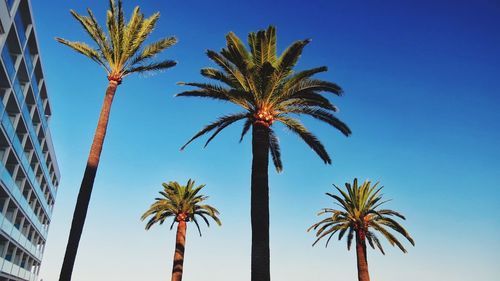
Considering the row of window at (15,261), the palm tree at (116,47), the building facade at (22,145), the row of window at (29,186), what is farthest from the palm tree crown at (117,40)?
the row of window at (15,261)

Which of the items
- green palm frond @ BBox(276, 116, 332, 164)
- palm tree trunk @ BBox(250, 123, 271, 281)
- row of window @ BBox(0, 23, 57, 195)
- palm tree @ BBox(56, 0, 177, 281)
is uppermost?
row of window @ BBox(0, 23, 57, 195)

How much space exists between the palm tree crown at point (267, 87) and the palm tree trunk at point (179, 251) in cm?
1926

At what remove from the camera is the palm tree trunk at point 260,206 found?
12.5m

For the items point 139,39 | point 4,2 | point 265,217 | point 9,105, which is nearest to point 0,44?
point 4,2

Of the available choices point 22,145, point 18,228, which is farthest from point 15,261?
point 22,145

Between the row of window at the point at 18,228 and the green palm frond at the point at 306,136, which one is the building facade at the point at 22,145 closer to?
the row of window at the point at 18,228

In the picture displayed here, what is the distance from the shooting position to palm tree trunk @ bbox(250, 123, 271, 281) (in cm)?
1253

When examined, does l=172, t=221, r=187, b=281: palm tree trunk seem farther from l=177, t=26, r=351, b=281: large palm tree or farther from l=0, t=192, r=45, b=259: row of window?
l=177, t=26, r=351, b=281: large palm tree

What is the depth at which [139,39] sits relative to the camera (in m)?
18.2

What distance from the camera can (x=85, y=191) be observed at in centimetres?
1453

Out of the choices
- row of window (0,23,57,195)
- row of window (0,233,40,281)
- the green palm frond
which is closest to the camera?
the green palm frond

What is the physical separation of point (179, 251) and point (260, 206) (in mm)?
23131

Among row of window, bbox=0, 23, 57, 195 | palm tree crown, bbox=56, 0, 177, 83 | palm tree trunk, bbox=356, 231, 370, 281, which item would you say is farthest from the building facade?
palm tree trunk, bbox=356, 231, 370, 281

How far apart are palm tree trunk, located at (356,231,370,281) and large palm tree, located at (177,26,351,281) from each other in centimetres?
1595
